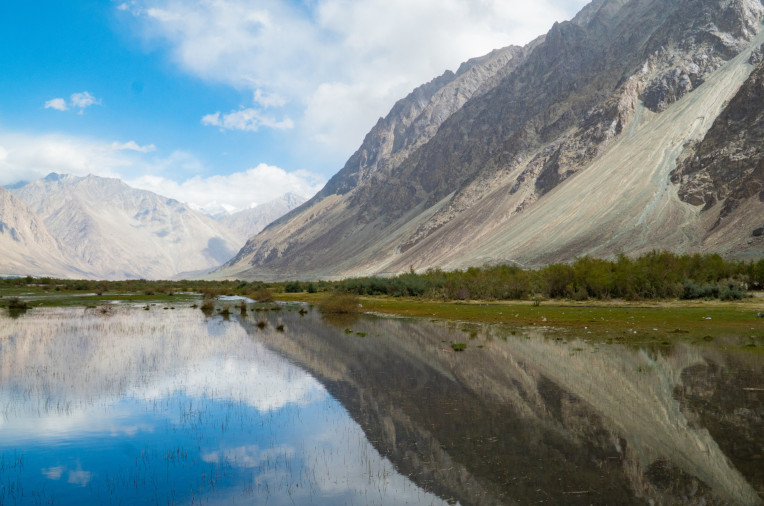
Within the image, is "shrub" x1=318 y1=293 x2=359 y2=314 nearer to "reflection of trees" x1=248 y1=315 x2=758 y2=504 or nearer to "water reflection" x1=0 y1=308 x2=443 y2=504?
"water reflection" x1=0 y1=308 x2=443 y2=504

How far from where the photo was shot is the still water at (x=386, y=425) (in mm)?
10586

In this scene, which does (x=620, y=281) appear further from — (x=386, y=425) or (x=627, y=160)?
(x=627, y=160)

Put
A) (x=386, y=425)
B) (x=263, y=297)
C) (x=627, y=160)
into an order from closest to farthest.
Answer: (x=386, y=425) → (x=263, y=297) → (x=627, y=160)

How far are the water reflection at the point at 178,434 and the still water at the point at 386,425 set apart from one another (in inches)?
2.5

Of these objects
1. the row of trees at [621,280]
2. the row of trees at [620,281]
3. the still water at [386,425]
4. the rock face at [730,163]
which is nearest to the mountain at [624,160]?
the rock face at [730,163]

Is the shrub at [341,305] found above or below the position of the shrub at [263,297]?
below

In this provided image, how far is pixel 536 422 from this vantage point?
14547mm

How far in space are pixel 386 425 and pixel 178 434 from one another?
557 centimetres

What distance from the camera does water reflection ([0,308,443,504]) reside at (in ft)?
35.1

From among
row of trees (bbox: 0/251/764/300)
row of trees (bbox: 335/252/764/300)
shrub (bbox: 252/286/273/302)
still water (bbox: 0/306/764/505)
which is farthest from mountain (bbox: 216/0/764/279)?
still water (bbox: 0/306/764/505)

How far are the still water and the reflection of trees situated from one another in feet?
0.19

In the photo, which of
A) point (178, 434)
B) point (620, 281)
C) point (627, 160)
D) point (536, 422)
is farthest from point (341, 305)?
point (627, 160)

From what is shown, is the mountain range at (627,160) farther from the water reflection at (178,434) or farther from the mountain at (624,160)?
the water reflection at (178,434)

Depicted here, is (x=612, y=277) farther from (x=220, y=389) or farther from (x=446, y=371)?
(x=220, y=389)
